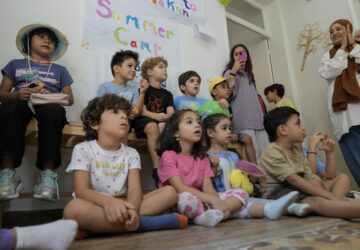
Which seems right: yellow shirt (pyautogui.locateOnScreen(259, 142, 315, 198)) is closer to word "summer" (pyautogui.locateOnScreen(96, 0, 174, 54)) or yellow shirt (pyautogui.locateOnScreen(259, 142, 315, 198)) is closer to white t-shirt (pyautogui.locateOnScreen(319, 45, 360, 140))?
white t-shirt (pyautogui.locateOnScreen(319, 45, 360, 140))

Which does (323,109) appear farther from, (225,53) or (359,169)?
(225,53)

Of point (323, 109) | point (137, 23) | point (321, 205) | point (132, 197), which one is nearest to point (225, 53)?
point (137, 23)

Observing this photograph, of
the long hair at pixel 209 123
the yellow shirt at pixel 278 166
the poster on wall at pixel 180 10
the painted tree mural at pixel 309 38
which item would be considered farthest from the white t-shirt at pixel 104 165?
the painted tree mural at pixel 309 38

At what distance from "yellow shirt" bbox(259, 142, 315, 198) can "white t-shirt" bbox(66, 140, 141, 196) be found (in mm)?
698

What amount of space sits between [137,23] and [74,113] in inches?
35.2

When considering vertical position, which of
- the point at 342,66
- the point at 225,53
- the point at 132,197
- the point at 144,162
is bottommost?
the point at 132,197

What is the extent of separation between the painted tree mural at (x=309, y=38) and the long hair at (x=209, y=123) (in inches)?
76.9

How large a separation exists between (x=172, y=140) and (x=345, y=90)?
60.8 inches

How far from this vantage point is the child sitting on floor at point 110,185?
0.70 meters

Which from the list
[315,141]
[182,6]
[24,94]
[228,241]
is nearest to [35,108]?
[24,94]

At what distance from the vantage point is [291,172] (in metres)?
1.19

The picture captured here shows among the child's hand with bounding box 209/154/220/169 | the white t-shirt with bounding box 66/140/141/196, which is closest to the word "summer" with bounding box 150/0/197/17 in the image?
the child's hand with bounding box 209/154/220/169

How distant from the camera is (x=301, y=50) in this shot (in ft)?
9.57

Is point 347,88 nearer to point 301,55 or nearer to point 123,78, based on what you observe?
point 301,55
